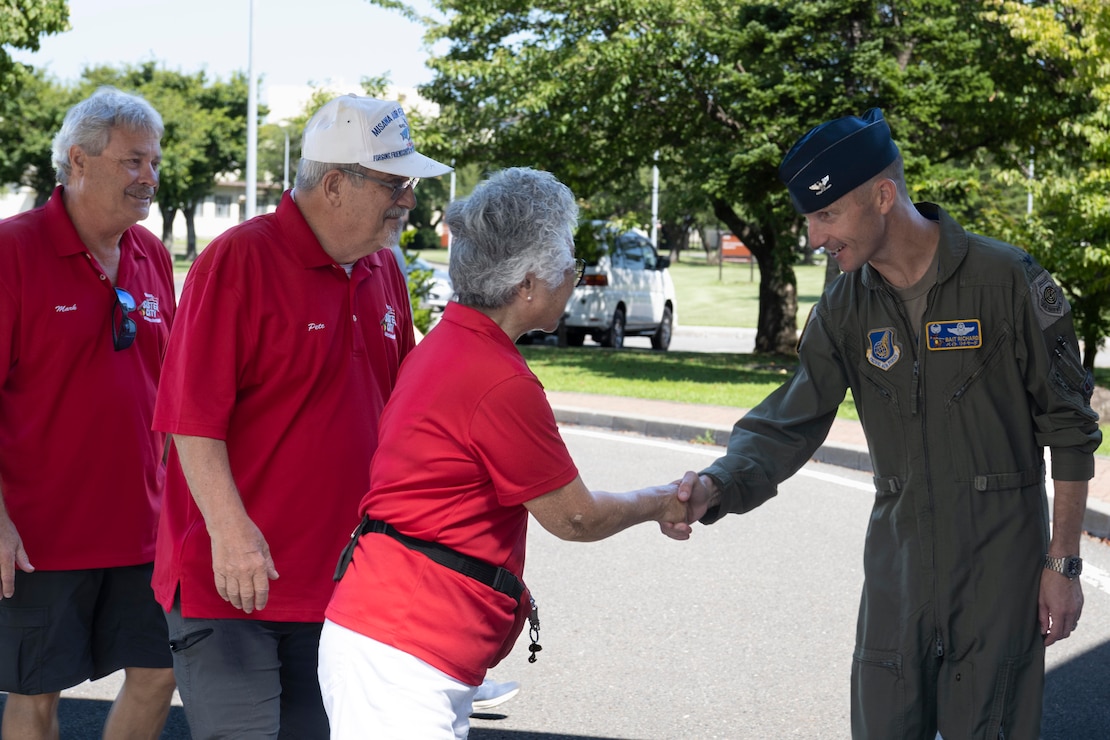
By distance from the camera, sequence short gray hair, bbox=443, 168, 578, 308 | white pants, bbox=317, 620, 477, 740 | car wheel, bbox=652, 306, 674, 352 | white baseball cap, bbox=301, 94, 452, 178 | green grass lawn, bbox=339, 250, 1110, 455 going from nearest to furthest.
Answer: white pants, bbox=317, 620, 477, 740
short gray hair, bbox=443, 168, 578, 308
white baseball cap, bbox=301, 94, 452, 178
green grass lawn, bbox=339, 250, 1110, 455
car wheel, bbox=652, 306, 674, 352

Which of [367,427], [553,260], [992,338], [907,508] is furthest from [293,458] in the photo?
[992,338]

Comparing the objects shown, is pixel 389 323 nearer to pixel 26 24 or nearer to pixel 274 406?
pixel 274 406

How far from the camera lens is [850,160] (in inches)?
118

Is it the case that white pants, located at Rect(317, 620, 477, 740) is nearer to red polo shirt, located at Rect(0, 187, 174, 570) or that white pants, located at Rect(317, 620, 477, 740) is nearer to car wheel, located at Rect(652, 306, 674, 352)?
red polo shirt, located at Rect(0, 187, 174, 570)

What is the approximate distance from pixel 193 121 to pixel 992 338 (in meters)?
62.0

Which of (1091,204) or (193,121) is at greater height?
(193,121)

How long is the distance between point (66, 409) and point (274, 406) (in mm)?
838

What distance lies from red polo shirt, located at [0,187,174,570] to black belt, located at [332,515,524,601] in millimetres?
1235

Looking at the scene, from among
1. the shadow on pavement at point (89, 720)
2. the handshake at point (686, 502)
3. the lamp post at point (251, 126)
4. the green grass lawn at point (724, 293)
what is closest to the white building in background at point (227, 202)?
the green grass lawn at point (724, 293)

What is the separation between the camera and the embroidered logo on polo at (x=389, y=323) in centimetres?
334

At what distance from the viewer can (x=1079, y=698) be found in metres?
4.98

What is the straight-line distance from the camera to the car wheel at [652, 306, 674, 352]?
2334 cm

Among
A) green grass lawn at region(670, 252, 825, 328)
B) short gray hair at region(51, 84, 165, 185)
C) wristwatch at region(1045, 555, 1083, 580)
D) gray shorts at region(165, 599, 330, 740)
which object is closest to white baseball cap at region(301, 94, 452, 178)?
short gray hair at region(51, 84, 165, 185)

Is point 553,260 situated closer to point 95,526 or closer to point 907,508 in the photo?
point 907,508
